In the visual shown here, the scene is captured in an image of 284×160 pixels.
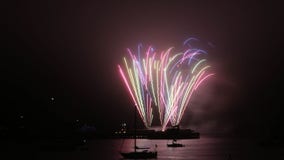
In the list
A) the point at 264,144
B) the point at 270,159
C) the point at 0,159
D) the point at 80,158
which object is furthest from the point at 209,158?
the point at 264,144

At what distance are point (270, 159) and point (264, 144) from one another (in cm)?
8374

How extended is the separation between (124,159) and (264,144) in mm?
108640

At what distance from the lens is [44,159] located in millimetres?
113500

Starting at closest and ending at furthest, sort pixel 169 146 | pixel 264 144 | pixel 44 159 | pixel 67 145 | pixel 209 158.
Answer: pixel 44 159 < pixel 209 158 < pixel 67 145 < pixel 169 146 < pixel 264 144

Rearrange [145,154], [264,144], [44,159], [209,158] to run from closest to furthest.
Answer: [145,154]
[44,159]
[209,158]
[264,144]

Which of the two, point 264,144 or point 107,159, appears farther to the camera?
point 264,144

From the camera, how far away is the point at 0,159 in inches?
4269

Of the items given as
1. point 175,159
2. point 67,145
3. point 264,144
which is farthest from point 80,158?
point 264,144

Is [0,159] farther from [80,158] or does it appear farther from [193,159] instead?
[193,159]

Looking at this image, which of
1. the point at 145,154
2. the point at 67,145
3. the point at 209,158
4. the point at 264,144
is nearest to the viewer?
the point at 145,154

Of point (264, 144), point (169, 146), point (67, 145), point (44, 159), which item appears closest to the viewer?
point (44, 159)

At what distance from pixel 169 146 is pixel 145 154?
252ft

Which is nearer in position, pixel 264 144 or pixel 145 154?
pixel 145 154

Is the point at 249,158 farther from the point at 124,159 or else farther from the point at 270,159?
the point at 124,159
